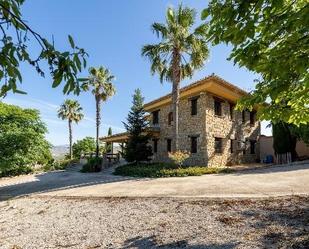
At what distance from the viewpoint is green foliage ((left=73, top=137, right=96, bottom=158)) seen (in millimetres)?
47125

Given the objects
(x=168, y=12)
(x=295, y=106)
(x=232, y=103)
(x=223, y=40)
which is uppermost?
(x=168, y=12)

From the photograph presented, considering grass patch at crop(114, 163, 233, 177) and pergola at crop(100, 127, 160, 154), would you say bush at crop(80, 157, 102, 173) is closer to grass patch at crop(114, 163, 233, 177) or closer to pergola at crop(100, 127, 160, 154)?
pergola at crop(100, 127, 160, 154)

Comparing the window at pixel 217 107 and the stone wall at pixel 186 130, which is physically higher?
the window at pixel 217 107

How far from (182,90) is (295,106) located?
19.0 metres

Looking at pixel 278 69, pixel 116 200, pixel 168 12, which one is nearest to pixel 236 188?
pixel 116 200

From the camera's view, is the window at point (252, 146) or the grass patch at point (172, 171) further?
the window at point (252, 146)

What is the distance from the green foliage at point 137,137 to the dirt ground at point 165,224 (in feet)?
47.6

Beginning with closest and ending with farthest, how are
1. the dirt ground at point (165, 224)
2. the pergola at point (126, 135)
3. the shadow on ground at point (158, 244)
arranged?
1. the shadow on ground at point (158, 244)
2. the dirt ground at point (165, 224)
3. the pergola at point (126, 135)

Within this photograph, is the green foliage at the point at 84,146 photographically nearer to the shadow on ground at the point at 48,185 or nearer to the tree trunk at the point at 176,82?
the shadow on ground at the point at 48,185

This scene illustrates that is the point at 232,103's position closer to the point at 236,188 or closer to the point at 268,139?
the point at 268,139

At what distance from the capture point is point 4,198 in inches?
625

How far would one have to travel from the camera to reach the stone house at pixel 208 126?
24906mm

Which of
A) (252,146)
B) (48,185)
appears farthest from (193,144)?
(48,185)

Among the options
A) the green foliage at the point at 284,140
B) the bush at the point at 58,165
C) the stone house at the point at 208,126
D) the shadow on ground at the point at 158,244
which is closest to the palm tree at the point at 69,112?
the bush at the point at 58,165
